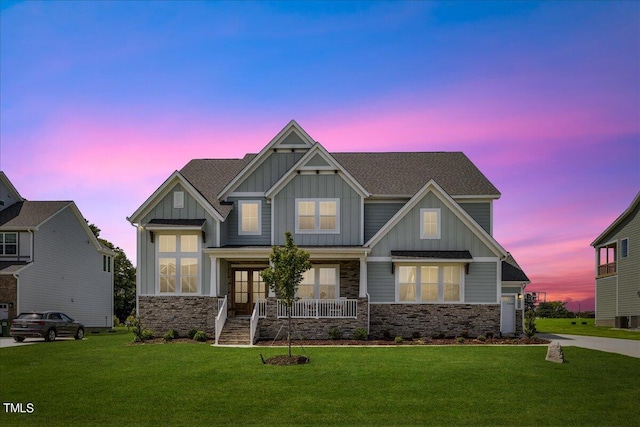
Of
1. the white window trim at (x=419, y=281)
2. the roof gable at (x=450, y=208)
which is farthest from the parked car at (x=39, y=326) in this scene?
the white window trim at (x=419, y=281)

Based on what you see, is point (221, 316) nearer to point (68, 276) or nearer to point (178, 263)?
point (178, 263)

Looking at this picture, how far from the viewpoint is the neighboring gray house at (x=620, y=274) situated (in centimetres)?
4031

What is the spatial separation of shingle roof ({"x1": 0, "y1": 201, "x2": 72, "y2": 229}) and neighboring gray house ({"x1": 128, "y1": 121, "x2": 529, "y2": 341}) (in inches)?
534

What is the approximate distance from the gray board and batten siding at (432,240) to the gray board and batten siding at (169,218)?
8024 mm

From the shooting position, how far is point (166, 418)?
12977mm

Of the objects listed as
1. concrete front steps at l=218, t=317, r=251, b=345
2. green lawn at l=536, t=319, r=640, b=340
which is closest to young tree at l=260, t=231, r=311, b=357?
concrete front steps at l=218, t=317, r=251, b=345

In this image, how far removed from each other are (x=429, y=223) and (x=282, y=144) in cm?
831

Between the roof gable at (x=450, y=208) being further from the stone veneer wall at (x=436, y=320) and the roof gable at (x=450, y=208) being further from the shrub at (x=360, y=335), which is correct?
the shrub at (x=360, y=335)

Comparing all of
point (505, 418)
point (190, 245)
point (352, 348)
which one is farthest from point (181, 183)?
point (505, 418)

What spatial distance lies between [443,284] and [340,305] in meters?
5.03

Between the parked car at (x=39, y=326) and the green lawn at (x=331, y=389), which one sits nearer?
the green lawn at (x=331, y=389)

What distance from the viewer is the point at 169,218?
30266 millimetres

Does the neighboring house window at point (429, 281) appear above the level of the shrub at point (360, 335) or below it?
above

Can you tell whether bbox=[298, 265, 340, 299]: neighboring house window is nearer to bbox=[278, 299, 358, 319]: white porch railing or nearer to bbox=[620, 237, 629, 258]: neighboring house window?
bbox=[278, 299, 358, 319]: white porch railing
